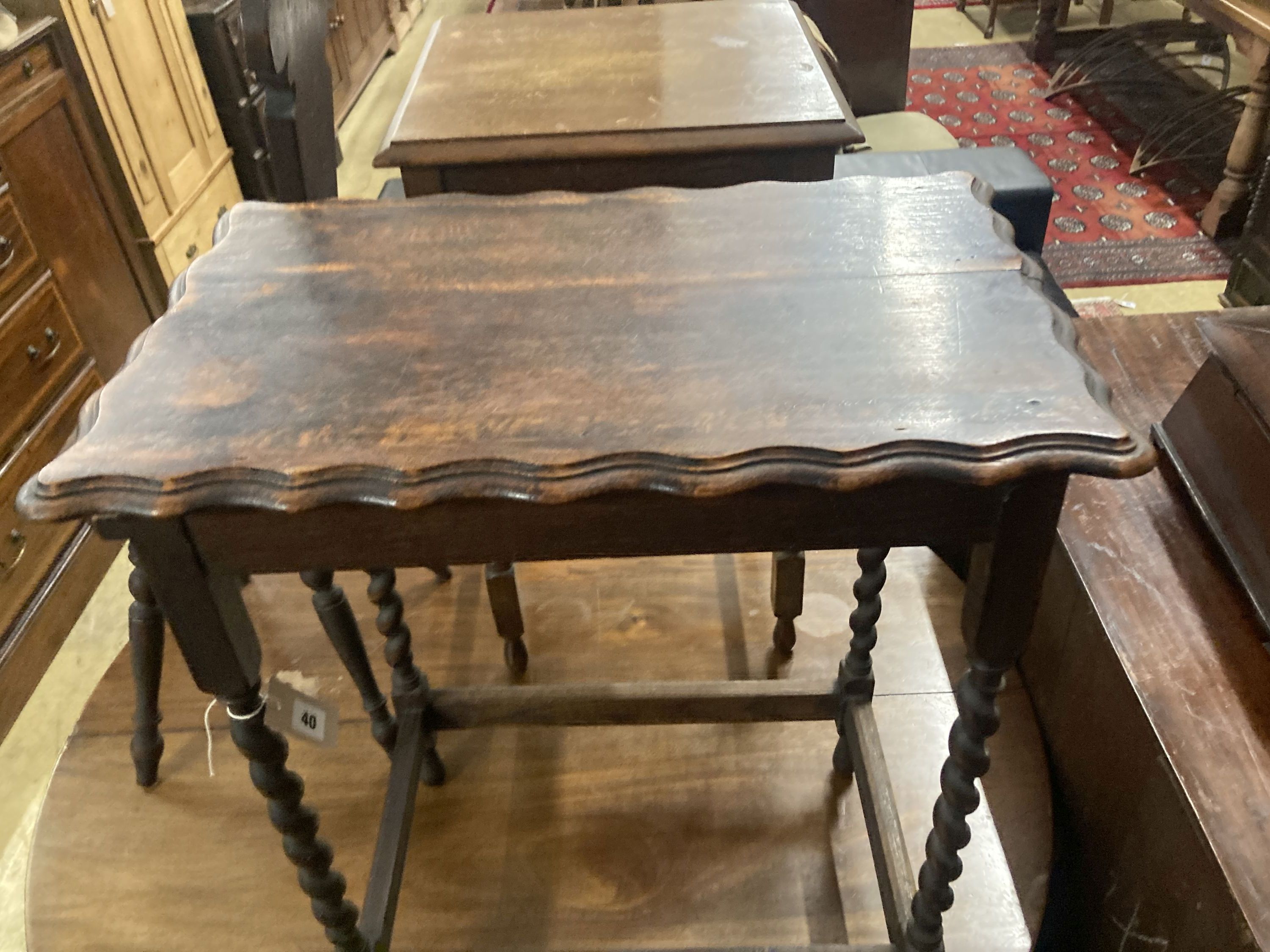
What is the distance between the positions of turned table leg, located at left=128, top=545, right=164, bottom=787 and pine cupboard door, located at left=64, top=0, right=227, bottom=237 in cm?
140

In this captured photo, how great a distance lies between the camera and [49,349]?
1762 millimetres

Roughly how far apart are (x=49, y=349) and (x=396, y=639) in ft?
3.64

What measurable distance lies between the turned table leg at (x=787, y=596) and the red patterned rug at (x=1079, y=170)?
1.74 metres

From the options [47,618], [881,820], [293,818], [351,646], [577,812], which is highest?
[293,818]

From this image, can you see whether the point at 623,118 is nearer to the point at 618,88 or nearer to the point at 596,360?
the point at 618,88

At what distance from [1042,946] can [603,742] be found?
63cm

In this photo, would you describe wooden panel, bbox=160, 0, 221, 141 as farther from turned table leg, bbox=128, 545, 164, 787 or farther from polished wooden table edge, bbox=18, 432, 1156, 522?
polished wooden table edge, bbox=18, 432, 1156, 522

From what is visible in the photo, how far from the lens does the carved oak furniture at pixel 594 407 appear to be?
57 centimetres

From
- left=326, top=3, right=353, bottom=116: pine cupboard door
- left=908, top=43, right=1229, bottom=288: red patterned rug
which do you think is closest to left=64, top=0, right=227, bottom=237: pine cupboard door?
left=326, top=3, right=353, bottom=116: pine cupboard door

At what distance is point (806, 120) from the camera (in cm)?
119

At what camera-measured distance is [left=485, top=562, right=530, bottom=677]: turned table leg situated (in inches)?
49.5

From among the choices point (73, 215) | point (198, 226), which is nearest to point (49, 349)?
point (73, 215)

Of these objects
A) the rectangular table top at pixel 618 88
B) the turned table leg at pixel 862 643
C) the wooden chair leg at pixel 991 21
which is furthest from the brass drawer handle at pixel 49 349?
the wooden chair leg at pixel 991 21

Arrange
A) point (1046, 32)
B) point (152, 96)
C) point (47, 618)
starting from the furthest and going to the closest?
point (1046, 32) < point (152, 96) < point (47, 618)
